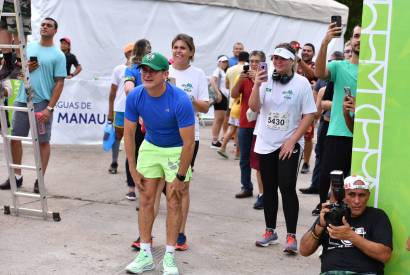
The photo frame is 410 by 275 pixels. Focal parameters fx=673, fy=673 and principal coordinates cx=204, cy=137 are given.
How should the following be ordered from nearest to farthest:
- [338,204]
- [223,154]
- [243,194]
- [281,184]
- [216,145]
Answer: [338,204]
[281,184]
[243,194]
[223,154]
[216,145]

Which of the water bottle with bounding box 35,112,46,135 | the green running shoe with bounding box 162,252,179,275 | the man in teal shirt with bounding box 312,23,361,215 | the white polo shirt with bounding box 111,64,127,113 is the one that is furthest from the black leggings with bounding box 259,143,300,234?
the water bottle with bounding box 35,112,46,135

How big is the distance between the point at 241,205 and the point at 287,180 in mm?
2055

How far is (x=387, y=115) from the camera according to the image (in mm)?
4246

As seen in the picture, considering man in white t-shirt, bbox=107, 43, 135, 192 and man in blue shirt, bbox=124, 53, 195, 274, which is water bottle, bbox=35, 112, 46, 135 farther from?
man in blue shirt, bbox=124, 53, 195, 274

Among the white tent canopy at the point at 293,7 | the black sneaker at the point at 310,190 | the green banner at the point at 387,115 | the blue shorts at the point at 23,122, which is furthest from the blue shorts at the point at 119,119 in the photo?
the white tent canopy at the point at 293,7

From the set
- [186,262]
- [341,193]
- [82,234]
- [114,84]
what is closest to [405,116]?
[341,193]

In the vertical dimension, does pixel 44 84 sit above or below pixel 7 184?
above

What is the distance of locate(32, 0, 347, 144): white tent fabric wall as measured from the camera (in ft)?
37.0

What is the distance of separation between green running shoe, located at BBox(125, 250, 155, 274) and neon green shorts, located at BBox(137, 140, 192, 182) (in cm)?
61

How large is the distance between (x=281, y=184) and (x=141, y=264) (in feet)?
4.73

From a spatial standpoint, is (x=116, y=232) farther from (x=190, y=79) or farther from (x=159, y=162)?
(x=190, y=79)

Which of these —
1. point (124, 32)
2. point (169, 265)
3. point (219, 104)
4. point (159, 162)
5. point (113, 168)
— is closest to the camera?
point (169, 265)

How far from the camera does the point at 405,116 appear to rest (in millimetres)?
4199

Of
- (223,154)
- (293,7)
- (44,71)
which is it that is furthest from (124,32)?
(44,71)
